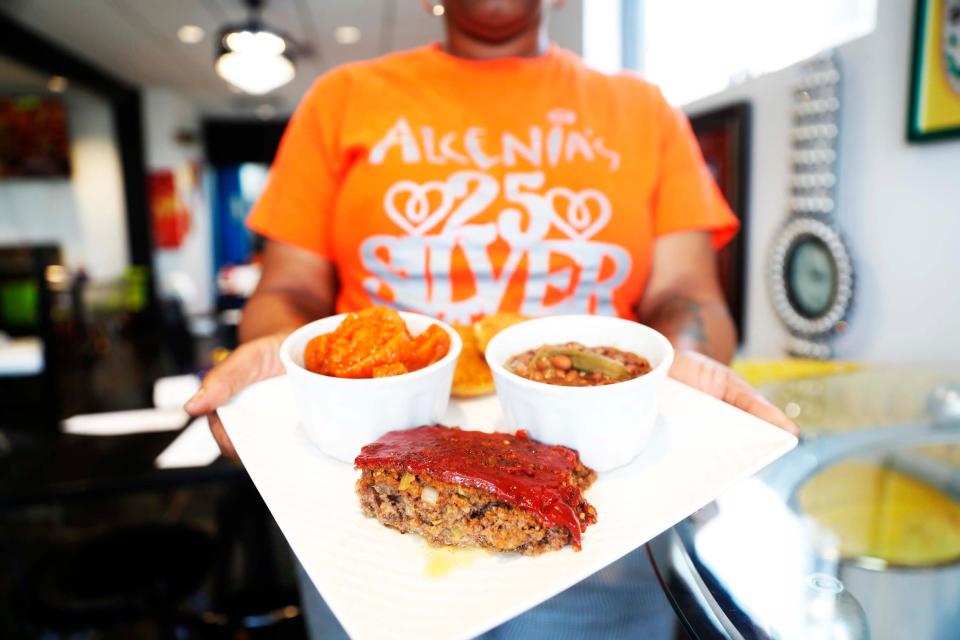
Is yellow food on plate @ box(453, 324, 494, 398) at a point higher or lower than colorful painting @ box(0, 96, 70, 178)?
lower

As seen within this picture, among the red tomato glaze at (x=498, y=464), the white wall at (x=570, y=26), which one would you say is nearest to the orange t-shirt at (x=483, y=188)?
the red tomato glaze at (x=498, y=464)

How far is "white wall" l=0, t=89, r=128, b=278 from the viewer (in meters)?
9.03

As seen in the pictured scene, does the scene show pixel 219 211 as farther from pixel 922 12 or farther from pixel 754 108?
pixel 922 12

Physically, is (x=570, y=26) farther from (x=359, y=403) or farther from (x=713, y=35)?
(x=359, y=403)

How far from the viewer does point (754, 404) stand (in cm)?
87

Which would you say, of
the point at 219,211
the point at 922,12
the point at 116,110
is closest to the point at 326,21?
the point at 116,110

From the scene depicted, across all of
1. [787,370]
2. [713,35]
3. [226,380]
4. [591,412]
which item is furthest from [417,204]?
[713,35]

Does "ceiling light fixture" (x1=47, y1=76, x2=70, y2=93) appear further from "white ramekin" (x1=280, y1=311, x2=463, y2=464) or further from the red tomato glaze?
the red tomato glaze

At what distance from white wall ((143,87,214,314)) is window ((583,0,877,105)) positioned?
735 centimetres

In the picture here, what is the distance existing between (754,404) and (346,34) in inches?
275

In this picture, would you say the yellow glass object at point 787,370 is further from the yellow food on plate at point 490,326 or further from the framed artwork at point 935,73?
the yellow food on plate at point 490,326

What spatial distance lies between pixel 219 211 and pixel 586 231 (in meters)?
12.8

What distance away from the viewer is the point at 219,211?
1247cm

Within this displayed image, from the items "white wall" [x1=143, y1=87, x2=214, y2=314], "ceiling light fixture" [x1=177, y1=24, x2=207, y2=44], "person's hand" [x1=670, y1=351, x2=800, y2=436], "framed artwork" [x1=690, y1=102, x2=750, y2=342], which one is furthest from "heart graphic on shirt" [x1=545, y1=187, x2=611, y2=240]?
"white wall" [x1=143, y1=87, x2=214, y2=314]
